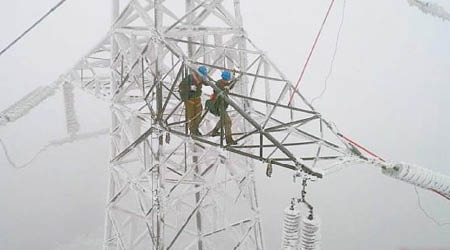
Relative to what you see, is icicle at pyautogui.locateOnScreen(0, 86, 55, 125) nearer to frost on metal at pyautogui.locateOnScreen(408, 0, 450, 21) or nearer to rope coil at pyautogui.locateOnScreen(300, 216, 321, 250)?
→ rope coil at pyautogui.locateOnScreen(300, 216, 321, 250)

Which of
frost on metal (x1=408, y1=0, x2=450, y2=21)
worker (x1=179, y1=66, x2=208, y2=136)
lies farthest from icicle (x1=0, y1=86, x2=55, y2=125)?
frost on metal (x1=408, y1=0, x2=450, y2=21)

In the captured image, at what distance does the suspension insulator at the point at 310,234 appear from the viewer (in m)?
6.70

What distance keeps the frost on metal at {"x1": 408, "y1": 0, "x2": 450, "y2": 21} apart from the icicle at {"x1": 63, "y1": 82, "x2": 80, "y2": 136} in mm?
8461

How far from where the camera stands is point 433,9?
34.0ft

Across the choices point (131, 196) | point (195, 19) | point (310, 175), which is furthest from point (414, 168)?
point (131, 196)

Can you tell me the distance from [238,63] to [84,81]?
12.9 ft

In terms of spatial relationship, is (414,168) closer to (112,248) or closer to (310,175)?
(310,175)

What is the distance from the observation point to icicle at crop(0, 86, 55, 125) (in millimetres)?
9586

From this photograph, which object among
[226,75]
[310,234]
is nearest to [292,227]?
[310,234]

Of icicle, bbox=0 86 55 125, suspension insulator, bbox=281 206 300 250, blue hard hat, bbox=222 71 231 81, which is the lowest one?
suspension insulator, bbox=281 206 300 250

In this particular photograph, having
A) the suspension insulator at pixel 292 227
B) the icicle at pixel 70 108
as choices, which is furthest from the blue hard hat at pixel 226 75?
the icicle at pixel 70 108

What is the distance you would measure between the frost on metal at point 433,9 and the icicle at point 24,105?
873 centimetres

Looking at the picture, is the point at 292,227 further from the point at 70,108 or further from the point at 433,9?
the point at 70,108

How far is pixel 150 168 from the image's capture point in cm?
870
